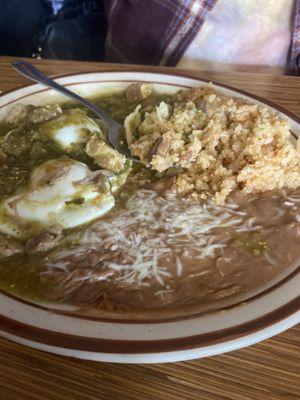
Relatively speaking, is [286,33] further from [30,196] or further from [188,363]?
[188,363]

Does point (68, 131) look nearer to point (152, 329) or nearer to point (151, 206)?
point (151, 206)

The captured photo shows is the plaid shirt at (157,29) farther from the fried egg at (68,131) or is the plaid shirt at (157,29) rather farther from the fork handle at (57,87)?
the fried egg at (68,131)

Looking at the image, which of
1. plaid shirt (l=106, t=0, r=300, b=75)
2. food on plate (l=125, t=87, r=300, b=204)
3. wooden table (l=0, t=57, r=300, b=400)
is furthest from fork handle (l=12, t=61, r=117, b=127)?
wooden table (l=0, t=57, r=300, b=400)

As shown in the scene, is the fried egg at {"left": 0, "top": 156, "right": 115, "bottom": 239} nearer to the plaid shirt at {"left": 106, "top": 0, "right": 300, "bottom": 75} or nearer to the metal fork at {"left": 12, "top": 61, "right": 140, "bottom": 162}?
the metal fork at {"left": 12, "top": 61, "right": 140, "bottom": 162}

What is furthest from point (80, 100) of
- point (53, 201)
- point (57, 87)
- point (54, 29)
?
point (54, 29)

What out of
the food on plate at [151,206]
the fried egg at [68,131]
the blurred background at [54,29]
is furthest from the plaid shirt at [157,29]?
the fried egg at [68,131]
